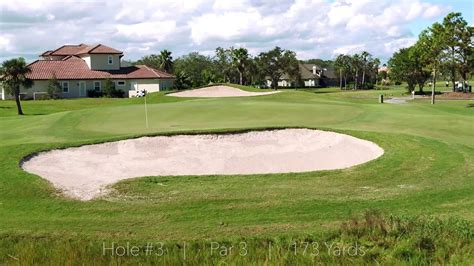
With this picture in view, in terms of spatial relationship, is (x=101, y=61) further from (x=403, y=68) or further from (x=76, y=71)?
(x=403, y=68)

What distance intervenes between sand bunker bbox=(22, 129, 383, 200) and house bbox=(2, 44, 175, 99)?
175 ft

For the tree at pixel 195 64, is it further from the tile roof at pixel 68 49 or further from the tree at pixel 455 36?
the tree at pixel 455 36

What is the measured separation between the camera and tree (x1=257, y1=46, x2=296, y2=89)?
388 ft

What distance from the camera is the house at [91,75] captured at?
235 ft

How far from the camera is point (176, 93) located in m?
52.2

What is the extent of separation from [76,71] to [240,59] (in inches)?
1560

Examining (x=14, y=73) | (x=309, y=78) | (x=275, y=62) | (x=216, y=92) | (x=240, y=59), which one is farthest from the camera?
(x=309, y=78)

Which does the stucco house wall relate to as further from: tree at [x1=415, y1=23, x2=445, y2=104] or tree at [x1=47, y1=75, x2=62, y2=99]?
tree at [x1=415, y1=23, x2=445, y2=104]

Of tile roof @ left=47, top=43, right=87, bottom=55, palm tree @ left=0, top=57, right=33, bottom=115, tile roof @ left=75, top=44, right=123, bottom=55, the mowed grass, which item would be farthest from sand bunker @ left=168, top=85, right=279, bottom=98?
tile roof @ left=47, top=43, right=87, bottom=55

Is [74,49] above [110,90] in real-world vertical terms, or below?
above

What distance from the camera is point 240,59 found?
106m

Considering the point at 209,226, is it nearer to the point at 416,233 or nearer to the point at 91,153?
the point at 416,233

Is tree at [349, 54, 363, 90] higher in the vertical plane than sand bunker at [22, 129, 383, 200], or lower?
higher

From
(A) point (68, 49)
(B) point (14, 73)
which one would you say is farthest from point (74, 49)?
(B) point (14, 73)
